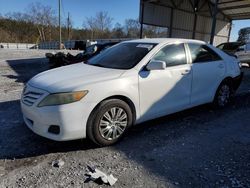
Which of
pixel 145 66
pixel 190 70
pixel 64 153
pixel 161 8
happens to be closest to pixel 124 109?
pixel 145 66

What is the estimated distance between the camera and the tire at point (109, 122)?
345 centimetres

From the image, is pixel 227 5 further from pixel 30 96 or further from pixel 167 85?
pixel 30 96

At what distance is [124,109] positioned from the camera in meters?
3.72

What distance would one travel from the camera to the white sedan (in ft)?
10.8

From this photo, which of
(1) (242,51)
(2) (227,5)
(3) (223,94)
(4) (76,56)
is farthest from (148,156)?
(2) (227,5)

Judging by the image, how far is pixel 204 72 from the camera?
15.9 feet

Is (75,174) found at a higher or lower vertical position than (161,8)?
lower

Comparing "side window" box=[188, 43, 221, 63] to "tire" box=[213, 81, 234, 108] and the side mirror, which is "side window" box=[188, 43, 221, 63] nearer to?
"tire" box=[213, 81, 234, 108]

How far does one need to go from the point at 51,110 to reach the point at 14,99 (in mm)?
3242

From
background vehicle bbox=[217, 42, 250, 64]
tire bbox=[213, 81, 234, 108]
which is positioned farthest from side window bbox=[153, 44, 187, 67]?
background vehicle bbox=[217, 42, 250, 64]

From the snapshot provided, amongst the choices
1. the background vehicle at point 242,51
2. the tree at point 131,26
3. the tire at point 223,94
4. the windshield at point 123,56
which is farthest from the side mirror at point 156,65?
the tree at point 131,26

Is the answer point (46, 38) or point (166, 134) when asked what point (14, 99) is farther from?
point (46, 38)

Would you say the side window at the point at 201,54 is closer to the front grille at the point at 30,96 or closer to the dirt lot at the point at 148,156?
the dirt lot at the point at 148,156

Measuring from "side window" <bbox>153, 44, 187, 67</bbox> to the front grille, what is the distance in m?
1.89
